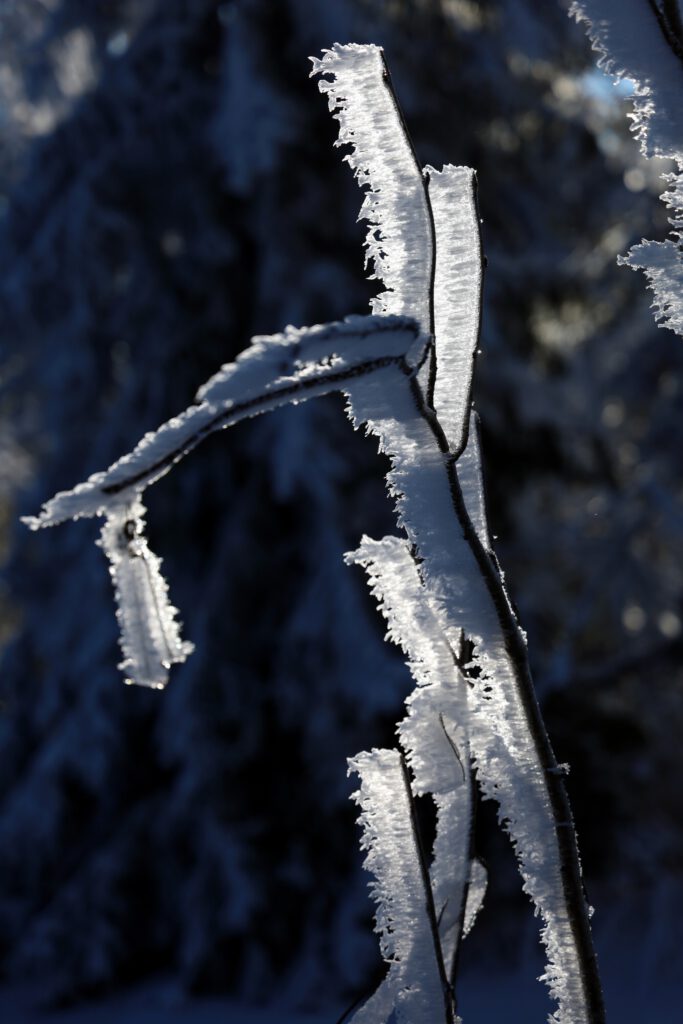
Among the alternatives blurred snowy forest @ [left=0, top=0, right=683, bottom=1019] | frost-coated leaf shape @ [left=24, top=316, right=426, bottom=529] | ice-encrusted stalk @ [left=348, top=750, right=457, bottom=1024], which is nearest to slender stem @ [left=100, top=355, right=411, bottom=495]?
frost-coated leaf shape @ [left=24, top=316, right=426, bottom=529]

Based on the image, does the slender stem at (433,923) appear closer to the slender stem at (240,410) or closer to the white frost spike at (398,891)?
the white frost spike at (398,891)

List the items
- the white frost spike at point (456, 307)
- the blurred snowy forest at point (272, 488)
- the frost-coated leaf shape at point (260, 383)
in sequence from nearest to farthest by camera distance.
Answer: the frost-coated leaf shape at point (260, 383), the white frost spike at point (456, 307), the blurred snowy forest at point (272, 488)

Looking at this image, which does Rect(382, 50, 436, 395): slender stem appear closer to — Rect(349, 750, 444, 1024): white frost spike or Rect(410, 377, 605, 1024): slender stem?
→ Rect(410, 377, 605, 1024): slender stem

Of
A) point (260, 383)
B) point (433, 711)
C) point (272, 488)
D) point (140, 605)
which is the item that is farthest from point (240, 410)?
point (272, 488)

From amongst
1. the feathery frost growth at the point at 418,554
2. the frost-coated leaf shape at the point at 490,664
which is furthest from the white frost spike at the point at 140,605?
the frost-coated leaf shape at the point at 490,664

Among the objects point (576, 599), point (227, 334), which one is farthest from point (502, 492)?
point (227, 334)

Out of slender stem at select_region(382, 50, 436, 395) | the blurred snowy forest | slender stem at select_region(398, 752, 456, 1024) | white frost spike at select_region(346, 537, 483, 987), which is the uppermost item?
the blurred snowy forest

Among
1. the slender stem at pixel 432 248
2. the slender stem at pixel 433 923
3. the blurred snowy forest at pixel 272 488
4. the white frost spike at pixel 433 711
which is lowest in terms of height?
the slender stem at pixel 433 923

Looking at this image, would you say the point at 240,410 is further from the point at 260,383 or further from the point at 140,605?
the point at 140,605
